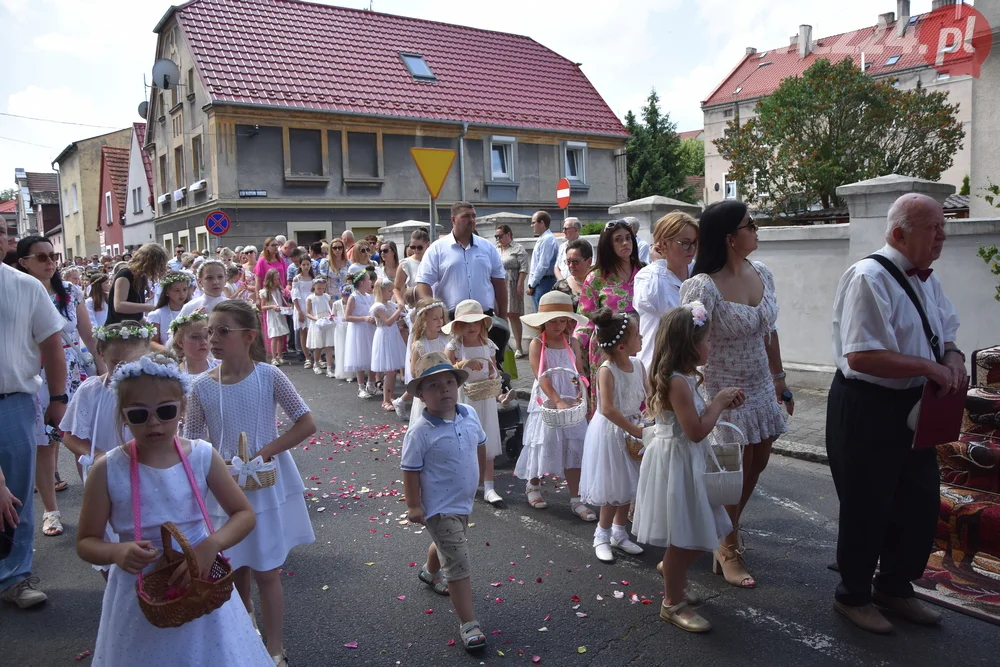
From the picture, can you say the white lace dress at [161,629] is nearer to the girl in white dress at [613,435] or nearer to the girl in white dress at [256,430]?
the girl in white dress at [256,430]

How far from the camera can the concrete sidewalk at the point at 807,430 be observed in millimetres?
6848

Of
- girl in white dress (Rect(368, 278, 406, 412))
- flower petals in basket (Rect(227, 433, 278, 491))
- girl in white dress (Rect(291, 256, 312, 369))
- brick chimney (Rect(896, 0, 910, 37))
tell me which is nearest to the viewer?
flower petals in basket (Rect(227, 433, 278, 491))

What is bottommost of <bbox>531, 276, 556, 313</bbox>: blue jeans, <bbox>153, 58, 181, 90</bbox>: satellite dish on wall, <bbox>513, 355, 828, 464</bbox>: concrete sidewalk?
<bbox>513, 355, 828, 464</bbox>: concrete sidewalk

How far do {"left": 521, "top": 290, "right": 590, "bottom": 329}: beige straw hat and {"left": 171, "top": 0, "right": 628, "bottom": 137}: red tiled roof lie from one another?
20.4 metres

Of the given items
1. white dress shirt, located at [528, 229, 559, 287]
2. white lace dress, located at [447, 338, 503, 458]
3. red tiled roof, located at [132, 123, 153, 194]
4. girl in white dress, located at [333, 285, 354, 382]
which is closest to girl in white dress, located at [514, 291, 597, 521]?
white lace dress, located at [447, 338, 503, 458]

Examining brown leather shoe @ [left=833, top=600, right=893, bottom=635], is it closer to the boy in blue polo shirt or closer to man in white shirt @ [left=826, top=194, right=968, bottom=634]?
man in white shirt @ [left=826, top=194, right=968, bottom=634]

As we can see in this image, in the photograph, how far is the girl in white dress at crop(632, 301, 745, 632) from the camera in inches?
150

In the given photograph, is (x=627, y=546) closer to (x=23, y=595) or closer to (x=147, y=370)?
(x=147, y=370)

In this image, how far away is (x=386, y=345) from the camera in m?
10.0

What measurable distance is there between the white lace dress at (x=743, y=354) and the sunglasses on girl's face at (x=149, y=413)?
2700 mm

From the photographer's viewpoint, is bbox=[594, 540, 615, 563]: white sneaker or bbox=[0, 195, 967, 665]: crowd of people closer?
bbox=[0, 195, 967, 665]: crowd of people


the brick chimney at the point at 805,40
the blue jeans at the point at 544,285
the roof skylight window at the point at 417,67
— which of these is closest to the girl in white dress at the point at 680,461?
the blue jeans at the point at 544,285

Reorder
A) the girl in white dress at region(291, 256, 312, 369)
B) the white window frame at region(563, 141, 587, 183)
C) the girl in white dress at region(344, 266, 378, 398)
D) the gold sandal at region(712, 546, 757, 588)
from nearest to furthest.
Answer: the gold sandal at region(712, 546, 757, 588)
the girl in white dress at region(344, 266, 378, 398)
the girl in white dress at region(291, 256, 312, 369)
the white window frame at region(563, 141, 587, 183)

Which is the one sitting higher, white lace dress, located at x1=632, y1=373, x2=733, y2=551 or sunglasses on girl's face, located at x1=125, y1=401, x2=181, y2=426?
sunglasses on girl's face, located at x1=125, y1=401, x2=181, y2=426
